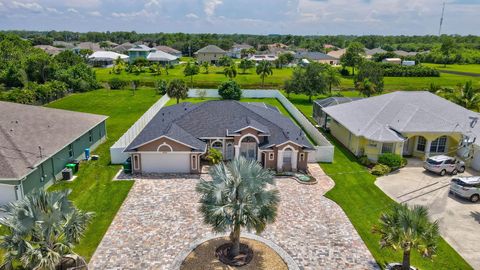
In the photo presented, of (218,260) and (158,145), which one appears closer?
(218,260)

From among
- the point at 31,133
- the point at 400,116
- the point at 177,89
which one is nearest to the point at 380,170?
the point at 400,116

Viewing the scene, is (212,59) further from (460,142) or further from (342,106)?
(460,142)

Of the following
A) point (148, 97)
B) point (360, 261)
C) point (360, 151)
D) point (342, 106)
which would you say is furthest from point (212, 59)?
point (360, 261)

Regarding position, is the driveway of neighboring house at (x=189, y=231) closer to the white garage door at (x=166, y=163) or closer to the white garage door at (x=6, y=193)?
the white garage door at (x=166, y=163)

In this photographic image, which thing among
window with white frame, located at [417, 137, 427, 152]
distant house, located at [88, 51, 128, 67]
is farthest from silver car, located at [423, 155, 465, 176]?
distant house, located at [88, 51, 128, 67]

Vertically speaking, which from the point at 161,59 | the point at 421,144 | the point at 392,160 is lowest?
the point at 392,160

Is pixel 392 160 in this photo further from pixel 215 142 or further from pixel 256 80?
pixel 256 80
